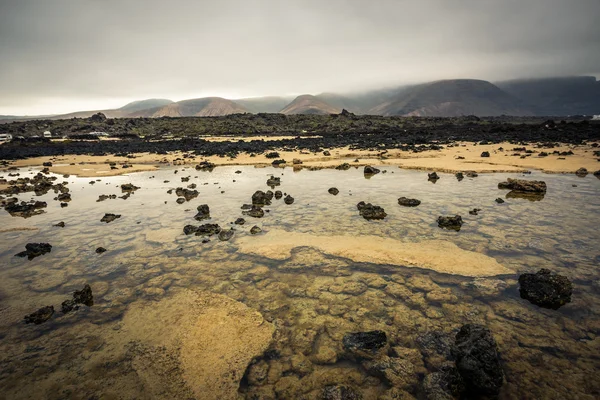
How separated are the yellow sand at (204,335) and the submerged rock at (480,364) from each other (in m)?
3.26

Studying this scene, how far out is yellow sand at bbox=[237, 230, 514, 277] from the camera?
735 centimetres

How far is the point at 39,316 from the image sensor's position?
19.3 ft

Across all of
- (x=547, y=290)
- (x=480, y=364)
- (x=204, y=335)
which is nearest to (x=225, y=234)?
(x=204, y=335)

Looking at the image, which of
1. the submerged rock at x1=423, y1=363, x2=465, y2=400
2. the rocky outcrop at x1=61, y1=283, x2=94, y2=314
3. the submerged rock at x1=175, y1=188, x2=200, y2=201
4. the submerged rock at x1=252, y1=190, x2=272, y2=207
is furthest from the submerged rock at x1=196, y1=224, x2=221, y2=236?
the submerged rock at x1=423, y1=363, x2=465, y2=400

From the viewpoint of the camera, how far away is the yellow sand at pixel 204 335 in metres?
4.45

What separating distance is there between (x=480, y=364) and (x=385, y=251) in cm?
435

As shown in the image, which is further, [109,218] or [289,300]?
[109,218]

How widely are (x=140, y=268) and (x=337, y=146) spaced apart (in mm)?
34239

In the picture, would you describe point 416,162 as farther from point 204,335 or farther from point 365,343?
point 204,335

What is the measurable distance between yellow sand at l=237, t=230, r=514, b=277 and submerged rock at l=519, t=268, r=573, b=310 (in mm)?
861

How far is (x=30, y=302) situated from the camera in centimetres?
650

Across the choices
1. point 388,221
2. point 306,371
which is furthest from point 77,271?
point 388,221

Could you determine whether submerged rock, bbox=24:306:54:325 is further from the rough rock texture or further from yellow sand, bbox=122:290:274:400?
the rough rock texture

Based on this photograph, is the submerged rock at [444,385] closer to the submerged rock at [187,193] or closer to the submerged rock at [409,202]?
the submerged rock at [409,202]
